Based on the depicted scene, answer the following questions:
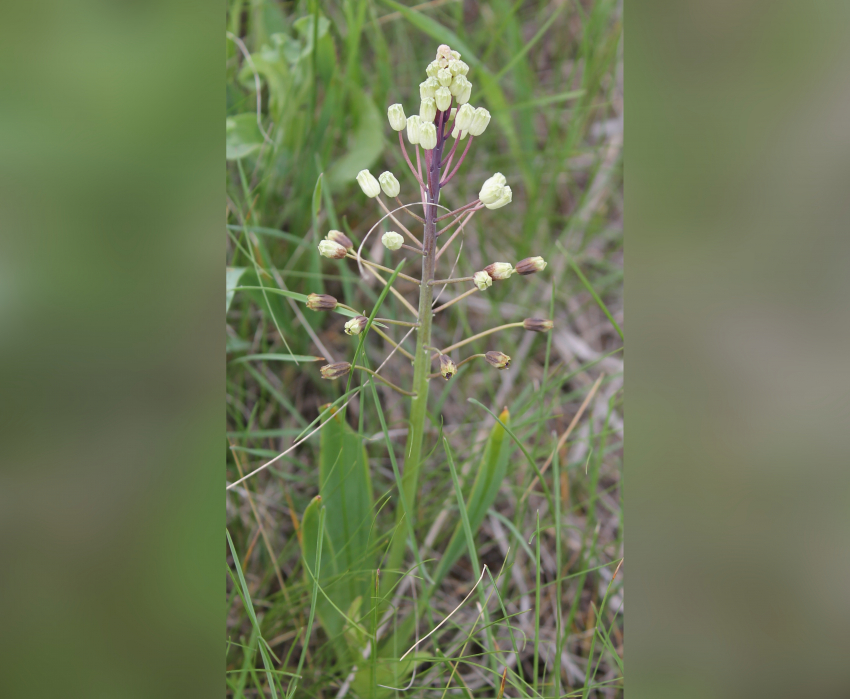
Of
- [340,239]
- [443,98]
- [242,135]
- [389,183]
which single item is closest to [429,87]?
[443,98]

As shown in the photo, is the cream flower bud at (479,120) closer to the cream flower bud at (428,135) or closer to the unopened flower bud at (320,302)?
the cream flower bud at (428,135)

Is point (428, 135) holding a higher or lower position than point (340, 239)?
higher

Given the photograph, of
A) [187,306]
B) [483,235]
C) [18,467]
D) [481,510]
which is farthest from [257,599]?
[483,235]

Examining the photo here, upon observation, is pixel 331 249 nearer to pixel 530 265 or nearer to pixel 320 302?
pixel 320 302

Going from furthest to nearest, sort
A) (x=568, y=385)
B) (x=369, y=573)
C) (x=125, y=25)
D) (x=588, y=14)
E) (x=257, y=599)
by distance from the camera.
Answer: (x=588, y=14) → (x=568, y=385) → (x=257, y=599) → (x=369, y=573) → (x=125, y=25)

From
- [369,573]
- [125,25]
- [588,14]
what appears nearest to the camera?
[125,25]

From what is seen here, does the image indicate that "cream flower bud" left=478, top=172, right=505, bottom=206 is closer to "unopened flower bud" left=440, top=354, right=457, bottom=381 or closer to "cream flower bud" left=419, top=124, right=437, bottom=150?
"cream flower bud" left=419, top=124, right=437, bottom=150

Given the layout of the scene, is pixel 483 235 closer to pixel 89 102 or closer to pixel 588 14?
pixel 588 14
